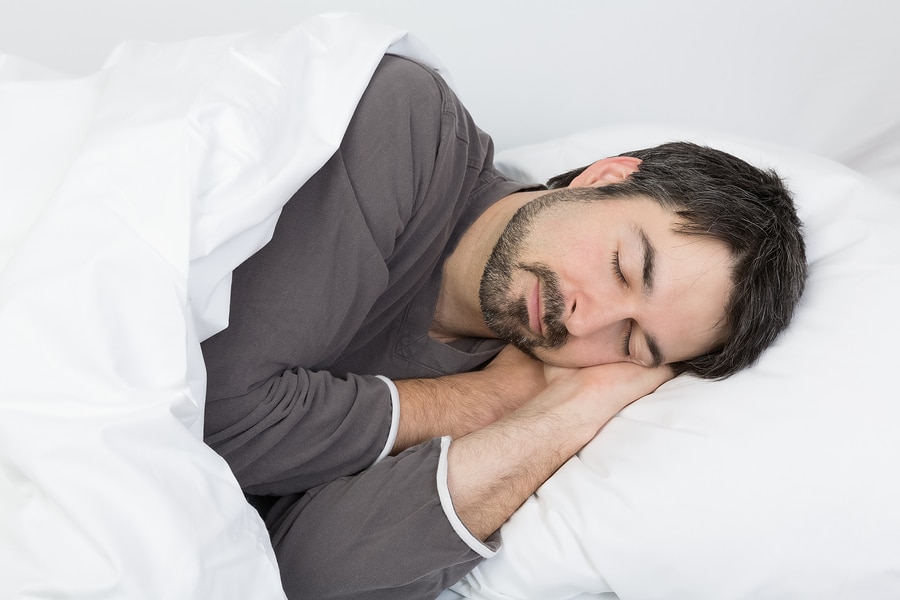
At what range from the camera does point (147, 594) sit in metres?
0.75

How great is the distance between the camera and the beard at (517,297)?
1.31 metres

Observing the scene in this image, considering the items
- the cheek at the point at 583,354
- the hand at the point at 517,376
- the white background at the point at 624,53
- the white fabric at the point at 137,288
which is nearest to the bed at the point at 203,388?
the white fabric at the point at 137,288

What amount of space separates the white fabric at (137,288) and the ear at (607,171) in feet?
1.49

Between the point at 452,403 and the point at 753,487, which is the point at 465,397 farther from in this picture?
the point at 753,487

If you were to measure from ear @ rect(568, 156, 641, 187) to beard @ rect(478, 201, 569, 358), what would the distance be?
13 centimetres

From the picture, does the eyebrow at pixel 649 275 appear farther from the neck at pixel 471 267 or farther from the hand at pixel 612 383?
the neck at pixel 471 267

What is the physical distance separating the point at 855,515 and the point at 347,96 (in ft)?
2.86

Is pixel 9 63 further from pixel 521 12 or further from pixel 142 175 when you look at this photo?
pixel 521 12

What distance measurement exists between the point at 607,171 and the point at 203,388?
0.83 m

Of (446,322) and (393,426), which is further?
(446,322)

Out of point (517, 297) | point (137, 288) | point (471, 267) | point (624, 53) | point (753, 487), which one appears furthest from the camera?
point (624, 53)

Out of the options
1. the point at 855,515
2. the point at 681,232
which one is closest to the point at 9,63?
the point at 681,232

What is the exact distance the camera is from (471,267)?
1436 mm

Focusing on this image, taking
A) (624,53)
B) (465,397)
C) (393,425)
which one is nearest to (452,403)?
(465,397)
